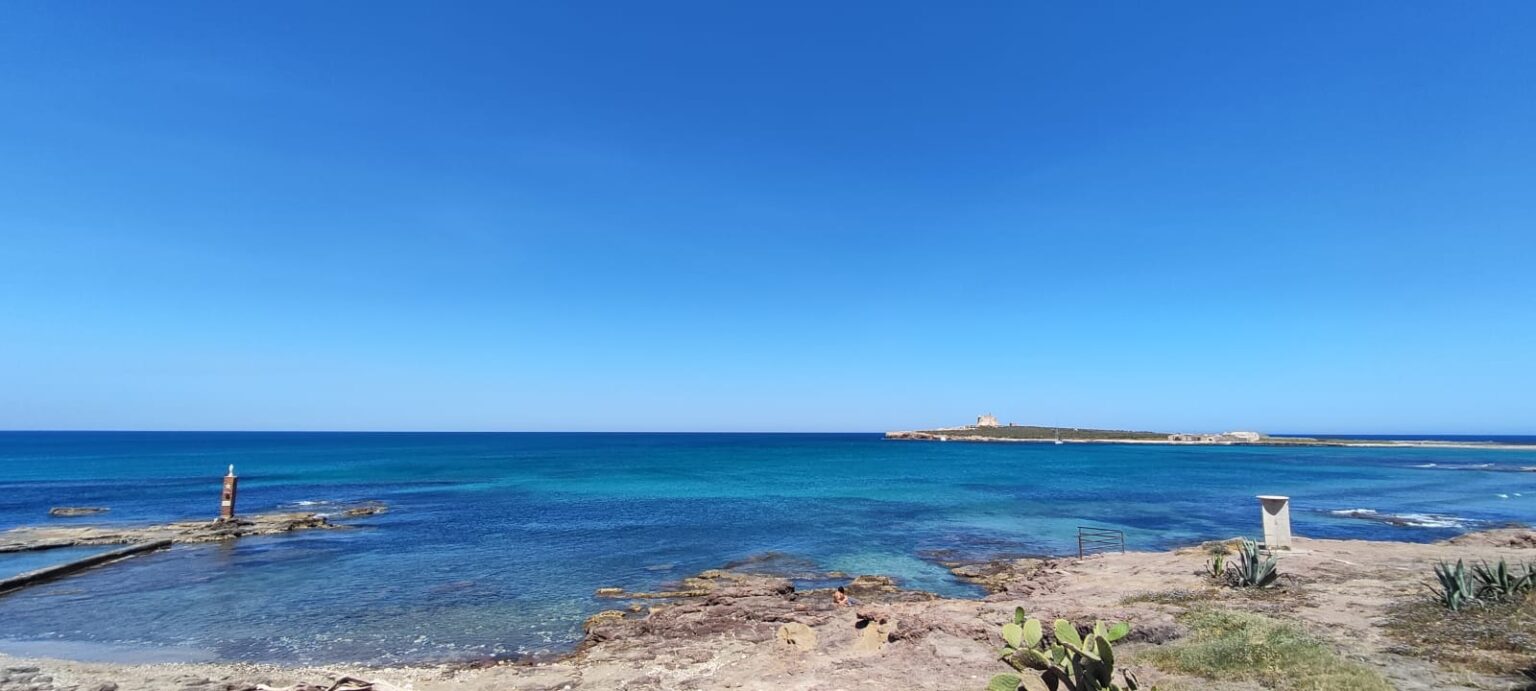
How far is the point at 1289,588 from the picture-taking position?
1512 centimetres

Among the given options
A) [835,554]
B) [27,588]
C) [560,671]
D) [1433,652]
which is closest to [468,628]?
[560,671]

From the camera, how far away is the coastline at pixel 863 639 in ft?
37.2

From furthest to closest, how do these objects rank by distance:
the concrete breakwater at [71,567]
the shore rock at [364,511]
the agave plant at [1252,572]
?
the shore rock at [364,511]
the concrete breakwater at [71,567]
the agave plant at [1252,572]

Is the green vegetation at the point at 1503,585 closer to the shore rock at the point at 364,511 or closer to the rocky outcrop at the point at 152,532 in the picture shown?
the rocky outcrop at the point at 152,532

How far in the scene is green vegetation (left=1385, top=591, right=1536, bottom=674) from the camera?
9331mm

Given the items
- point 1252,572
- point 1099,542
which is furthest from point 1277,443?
point 1252,572

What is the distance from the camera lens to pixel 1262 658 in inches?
394

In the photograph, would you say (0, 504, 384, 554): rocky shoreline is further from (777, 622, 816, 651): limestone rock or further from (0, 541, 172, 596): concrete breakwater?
(777, 622, 816, 651): limestone rock

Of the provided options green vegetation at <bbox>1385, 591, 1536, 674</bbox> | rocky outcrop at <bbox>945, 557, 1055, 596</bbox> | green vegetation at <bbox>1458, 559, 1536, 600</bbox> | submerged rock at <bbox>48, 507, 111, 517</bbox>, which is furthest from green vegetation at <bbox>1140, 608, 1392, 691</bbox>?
submerged rock at <bbox>48, 507, 111, 517</bbox>

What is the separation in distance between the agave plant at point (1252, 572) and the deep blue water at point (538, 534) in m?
7.16

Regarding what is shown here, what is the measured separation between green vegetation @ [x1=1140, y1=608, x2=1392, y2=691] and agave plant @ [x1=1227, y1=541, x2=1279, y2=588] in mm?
3772

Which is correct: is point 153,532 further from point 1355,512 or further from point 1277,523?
point 1355,512

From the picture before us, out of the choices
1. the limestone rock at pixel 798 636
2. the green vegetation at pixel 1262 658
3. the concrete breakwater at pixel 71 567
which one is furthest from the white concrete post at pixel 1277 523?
the concrete breakwater at pixel 71 567

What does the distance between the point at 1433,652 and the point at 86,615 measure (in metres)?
31.1
